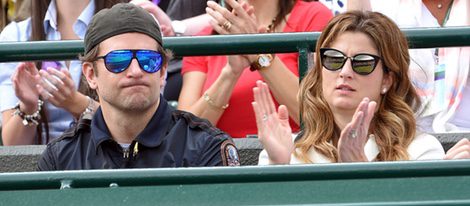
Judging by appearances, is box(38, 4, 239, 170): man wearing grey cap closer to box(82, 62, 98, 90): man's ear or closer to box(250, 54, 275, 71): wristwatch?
box(82, 62, 98, 90): man's ear

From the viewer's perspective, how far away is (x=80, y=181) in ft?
10.5

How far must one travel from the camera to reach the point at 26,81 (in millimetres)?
5410

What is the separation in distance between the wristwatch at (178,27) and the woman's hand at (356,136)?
77.2 inches

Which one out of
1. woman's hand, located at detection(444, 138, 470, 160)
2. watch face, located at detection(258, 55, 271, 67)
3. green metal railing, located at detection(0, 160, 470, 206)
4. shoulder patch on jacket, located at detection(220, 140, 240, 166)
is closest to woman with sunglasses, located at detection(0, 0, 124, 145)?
watch face, located at detection(258, 55, 271, 67)

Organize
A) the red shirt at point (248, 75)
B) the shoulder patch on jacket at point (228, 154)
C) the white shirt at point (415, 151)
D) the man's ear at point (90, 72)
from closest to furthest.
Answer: the shoulder patch on jacket at point (228, 154) → the white shirt at point (415, 151) → the man's ear at point (90, 72) → the red shirt at point (248, 75)

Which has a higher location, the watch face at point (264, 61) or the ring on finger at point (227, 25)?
the ring on finger at point (227, 25)

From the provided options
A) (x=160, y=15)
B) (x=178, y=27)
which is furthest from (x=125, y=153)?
(x=178, y=27)

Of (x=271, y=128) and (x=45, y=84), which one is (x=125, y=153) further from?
(x=45, y=84)

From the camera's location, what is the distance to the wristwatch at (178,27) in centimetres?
609

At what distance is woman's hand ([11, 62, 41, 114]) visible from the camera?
17.5 ft

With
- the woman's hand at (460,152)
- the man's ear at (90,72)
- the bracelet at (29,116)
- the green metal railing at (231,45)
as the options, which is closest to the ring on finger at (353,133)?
the woman's hand at (460,152)

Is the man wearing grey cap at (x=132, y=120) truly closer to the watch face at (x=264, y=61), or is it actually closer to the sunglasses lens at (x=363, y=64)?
the sunglasses lens at (x=363, y=64)

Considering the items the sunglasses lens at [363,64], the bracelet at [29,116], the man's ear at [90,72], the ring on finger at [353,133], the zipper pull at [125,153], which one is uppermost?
the sunglasses lens at [363,64]

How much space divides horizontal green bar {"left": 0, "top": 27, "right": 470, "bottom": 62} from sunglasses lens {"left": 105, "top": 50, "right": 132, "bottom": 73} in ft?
1.05
